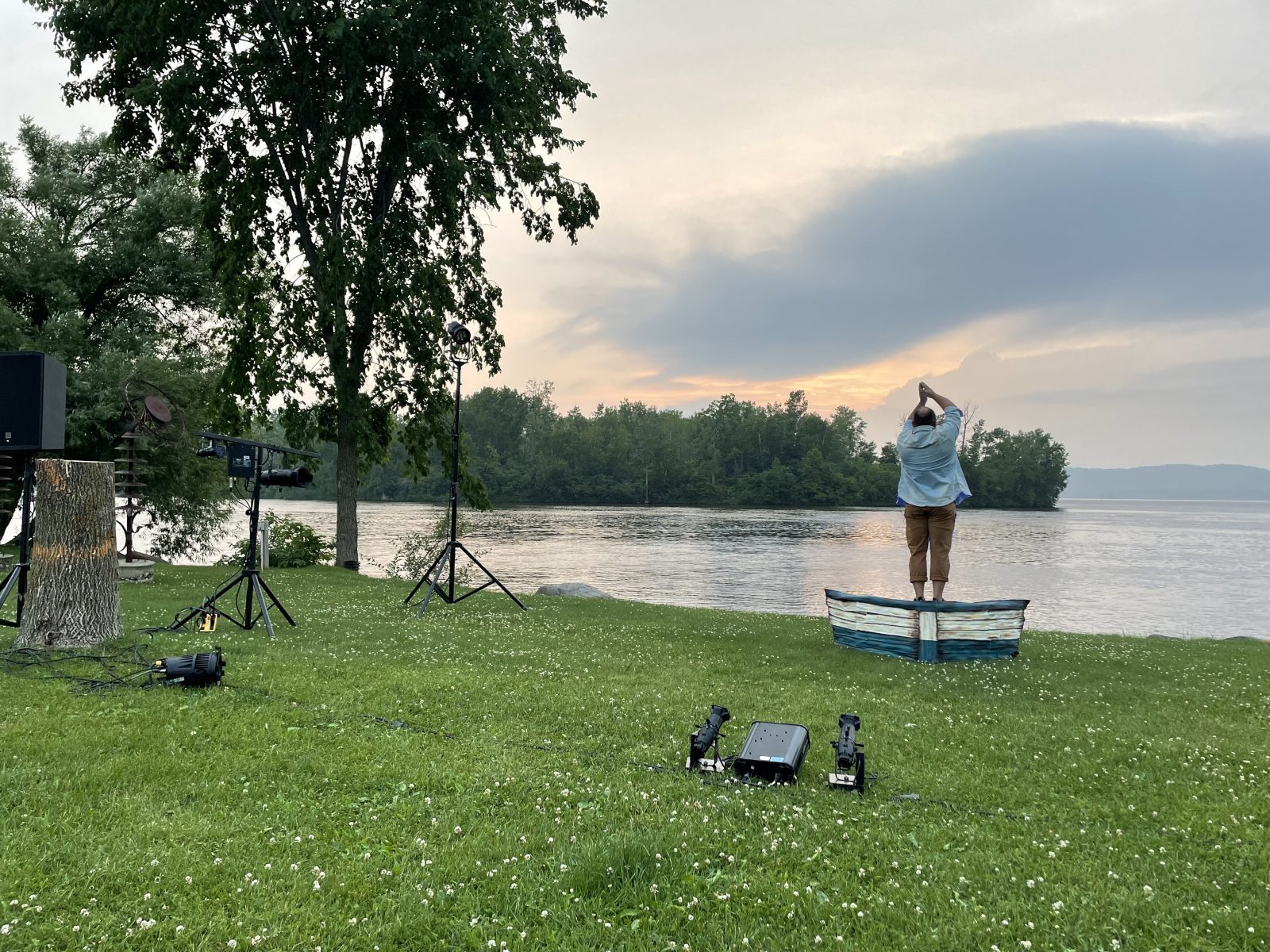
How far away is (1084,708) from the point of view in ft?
27.4

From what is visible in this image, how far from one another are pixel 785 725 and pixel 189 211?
28.8 m

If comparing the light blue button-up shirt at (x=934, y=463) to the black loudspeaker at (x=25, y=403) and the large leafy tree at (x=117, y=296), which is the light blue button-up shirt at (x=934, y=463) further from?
the large leafy tree at (x=117, y=296)

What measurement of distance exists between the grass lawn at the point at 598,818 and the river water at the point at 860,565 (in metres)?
11.1

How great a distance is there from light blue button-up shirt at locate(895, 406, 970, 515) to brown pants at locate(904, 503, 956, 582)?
0.65ft

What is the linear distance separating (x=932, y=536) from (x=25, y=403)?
1289 centimetres

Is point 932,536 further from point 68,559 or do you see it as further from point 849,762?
point 68,559

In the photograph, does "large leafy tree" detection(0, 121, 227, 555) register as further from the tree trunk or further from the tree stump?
the tree stump

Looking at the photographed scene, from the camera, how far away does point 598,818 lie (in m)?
4.78

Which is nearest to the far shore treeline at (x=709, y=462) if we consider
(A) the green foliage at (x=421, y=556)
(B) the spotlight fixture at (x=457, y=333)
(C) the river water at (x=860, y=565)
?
(C) the river water at (x=860, y=565)

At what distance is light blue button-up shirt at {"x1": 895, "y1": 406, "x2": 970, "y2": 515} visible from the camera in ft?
39.2

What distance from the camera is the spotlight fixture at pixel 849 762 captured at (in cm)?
541

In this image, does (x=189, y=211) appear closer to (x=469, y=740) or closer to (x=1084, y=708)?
(x=469, y=740)

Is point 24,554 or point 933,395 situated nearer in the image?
point 24,554

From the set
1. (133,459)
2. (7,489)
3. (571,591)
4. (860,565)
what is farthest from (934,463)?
(860,565)
